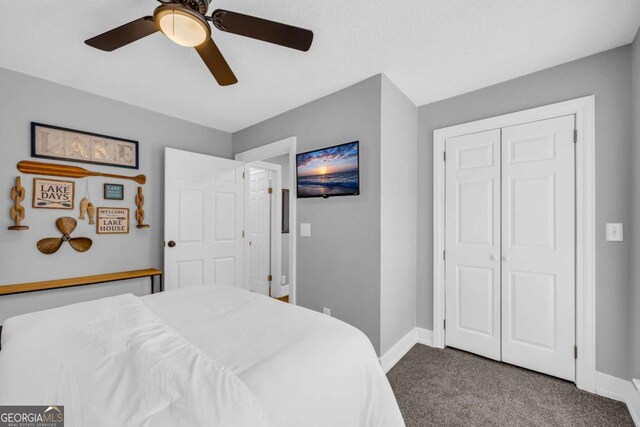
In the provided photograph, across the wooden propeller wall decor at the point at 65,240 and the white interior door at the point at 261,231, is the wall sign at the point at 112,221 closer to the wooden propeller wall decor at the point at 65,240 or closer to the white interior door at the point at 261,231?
the wooden propeller wall decor at the point at 65,240

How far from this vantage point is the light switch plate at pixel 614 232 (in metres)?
1.89

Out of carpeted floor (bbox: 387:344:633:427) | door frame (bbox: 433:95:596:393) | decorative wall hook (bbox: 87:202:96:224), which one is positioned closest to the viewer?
carpeted floor (bbox: 387:344:633:427)

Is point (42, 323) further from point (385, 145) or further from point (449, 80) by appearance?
point (449, 80)

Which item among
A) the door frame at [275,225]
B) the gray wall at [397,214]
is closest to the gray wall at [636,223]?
the gray wall at [397,214]

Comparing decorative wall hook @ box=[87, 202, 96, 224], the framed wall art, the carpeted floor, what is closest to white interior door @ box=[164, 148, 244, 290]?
the framed wall art

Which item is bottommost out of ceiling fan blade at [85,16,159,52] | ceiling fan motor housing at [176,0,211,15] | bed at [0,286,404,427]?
bed at [0,286,404,427]

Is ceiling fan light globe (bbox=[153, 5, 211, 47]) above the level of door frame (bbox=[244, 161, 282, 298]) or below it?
above

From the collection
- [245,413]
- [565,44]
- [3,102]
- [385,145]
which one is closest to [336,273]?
[385,145]

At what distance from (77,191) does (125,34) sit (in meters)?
1.86

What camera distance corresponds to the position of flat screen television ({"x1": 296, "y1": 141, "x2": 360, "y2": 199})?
7.91ft

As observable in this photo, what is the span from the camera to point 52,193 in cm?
243

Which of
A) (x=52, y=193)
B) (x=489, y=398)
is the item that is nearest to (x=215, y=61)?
(x=52, y=193)

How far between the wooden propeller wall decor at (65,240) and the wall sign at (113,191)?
36 cm

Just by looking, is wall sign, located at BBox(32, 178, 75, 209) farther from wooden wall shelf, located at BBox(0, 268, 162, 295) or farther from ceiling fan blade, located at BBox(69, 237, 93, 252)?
wooden wall shelf, located at BBox(0, 268, 162, 295)
